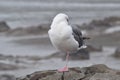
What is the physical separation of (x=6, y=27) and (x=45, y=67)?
37.0 ft

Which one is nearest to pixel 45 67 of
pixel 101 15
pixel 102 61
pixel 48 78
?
pixel 102 61

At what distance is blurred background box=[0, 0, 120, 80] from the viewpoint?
639 inches

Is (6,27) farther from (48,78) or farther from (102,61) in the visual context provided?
(48,78)

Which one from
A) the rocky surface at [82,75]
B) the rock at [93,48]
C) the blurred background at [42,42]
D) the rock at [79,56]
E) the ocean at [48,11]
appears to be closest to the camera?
the rocky surface at [82,75]

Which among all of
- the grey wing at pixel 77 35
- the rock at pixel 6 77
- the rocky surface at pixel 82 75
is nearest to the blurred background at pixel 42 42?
the rock at pixel 6 77

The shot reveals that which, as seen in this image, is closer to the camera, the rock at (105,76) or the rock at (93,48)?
the rock at (105,76)

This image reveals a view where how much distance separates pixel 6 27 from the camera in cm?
2670

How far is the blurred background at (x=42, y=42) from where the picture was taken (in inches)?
639

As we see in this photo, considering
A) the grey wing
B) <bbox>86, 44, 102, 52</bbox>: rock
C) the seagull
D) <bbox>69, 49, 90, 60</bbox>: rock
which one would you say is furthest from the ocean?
the seagull

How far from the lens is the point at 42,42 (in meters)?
22.1

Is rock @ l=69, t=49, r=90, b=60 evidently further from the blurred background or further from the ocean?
the ocean

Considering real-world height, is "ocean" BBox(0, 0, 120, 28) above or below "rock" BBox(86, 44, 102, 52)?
above

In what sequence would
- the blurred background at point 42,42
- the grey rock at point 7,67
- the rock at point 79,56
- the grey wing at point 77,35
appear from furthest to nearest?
Answer: the rock at point 79,56 → the blurred background at point 42,42 → the grey rock at point 7,67 → the grey wing at point 77,35

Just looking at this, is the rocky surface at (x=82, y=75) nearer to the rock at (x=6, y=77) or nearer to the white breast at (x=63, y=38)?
the white breast at (x=63, y=38)
